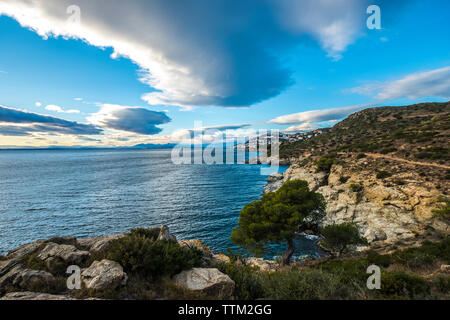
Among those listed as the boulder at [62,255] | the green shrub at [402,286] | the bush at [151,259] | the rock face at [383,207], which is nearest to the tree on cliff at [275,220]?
the rock face at [383,207]

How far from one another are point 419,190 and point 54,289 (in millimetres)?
38564

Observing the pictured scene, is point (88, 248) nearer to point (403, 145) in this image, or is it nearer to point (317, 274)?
point (317, 274)

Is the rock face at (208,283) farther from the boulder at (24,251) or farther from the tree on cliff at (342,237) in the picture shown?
the tree on cliff at (342,237)

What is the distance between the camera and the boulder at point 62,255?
26.9 ft

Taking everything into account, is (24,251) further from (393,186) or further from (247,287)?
(393,186)

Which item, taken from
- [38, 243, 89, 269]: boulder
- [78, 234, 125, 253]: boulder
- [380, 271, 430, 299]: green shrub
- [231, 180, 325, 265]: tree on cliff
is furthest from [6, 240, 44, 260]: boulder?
[231, 180, 325, 265]: tree on cliff

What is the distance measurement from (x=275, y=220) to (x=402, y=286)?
43.7 feet

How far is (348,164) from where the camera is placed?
4219 centimetres

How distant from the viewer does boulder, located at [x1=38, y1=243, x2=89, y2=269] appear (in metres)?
8.19

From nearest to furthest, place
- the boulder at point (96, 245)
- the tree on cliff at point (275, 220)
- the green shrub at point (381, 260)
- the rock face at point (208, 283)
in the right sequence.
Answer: the rock face at point (208, 283) → the boulder at point (96, 245) → the green shrub at point (381, 260) → the tree on cliff at point (275, 220)

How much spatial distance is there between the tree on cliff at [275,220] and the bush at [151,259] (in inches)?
522

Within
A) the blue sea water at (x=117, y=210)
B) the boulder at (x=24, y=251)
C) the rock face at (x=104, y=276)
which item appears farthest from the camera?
the blue sea water at (x=117, y=210)

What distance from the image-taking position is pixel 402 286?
7.01 metres
